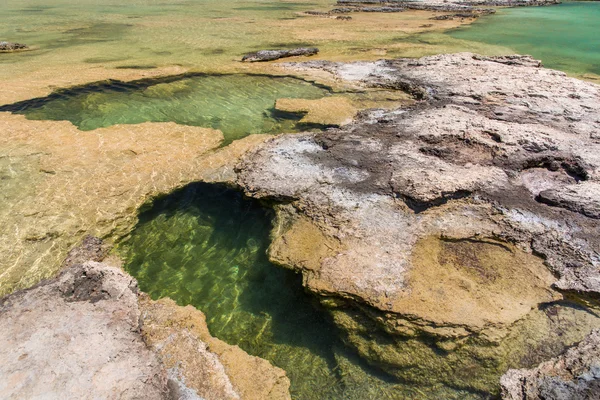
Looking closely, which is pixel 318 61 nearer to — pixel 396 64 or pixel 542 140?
pixel 396 64

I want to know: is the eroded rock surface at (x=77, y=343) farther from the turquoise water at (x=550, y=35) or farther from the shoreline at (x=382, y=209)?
the turquoise water at (x=550, y=35)

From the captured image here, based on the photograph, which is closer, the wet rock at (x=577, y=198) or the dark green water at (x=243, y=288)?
the dark green water at (x=243, y=288)

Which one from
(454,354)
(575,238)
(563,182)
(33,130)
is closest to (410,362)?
(454,354)

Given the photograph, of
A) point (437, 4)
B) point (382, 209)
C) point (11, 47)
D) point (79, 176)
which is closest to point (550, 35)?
point (437, 4)

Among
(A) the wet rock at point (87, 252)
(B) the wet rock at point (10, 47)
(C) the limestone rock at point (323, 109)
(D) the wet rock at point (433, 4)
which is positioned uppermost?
(D) the wet rock at point (433, 4)

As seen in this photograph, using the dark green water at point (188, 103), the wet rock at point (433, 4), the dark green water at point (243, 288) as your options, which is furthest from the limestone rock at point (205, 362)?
the wet rock at point (433, 4)
